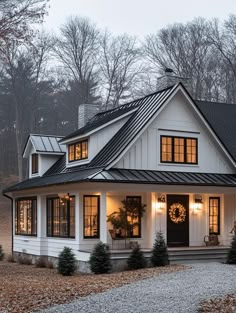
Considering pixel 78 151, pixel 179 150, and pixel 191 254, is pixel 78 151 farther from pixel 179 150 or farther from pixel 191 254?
pixel 191 254

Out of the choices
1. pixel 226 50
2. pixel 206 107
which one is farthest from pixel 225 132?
pixel 226 50

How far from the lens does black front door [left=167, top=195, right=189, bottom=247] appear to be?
19.3 metres

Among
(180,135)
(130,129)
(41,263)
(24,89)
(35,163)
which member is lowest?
(41,263)

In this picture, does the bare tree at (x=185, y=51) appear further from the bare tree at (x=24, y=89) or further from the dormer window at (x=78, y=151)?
the dormer window at (x=78, y=151)

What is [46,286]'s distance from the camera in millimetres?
12953

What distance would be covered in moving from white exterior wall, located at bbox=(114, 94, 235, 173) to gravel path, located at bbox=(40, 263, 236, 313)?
17.3 ft

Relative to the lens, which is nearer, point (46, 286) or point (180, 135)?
point (46, 286)

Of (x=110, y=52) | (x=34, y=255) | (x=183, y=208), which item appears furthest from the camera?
(x=110, y=52)

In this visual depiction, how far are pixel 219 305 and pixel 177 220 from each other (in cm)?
971

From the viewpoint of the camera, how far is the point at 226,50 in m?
38.9

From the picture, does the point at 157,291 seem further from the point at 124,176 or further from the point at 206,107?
the point at 206,107

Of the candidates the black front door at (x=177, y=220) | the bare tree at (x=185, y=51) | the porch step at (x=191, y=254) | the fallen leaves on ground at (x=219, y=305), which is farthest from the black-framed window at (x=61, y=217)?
the bare tree at (x=185, y=51)

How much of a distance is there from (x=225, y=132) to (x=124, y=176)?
6.56m

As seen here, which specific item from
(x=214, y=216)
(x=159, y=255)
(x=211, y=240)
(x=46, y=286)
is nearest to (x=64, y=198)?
(x=159, y=255)
